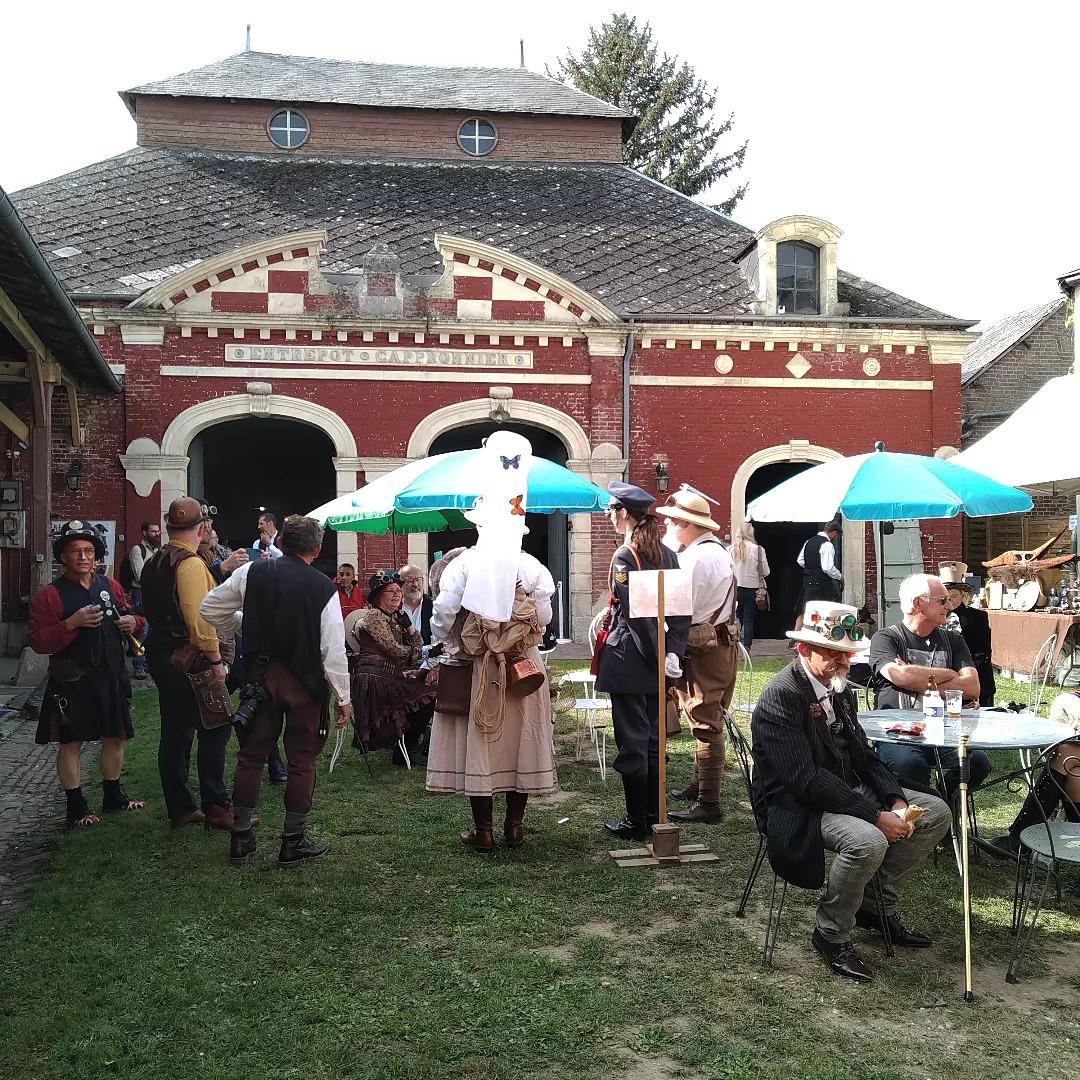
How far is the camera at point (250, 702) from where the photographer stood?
17.0 feet

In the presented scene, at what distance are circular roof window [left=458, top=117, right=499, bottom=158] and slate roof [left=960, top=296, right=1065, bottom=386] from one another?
9823 mm

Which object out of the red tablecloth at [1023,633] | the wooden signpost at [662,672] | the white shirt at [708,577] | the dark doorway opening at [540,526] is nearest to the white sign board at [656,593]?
the wooden signpost at [662,672]

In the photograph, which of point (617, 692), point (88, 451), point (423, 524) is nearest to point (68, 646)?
point (617, 692)

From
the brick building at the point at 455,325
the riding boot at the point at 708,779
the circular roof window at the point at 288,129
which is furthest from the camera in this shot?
the circular roof window at the point at 288,129

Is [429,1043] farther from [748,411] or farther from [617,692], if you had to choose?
[748,411]

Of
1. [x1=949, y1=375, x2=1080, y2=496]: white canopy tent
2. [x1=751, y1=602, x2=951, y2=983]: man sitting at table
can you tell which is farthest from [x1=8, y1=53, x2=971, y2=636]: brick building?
[x1=751, y1=602, x2=951, y2=983]: man sitting at table

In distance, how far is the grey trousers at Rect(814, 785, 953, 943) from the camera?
3908 mm

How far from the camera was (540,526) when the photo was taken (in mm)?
19281

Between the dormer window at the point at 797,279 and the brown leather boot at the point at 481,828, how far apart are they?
12.2 metres

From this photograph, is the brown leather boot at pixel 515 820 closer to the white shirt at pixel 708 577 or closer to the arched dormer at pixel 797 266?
the white shirt at pixel 708 577

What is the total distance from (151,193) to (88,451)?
16.9ft

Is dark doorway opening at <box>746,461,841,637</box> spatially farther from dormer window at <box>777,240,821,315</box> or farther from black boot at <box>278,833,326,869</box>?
black boot at <box>278,833,326,869</box>

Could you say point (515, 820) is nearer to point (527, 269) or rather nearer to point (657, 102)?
point (527, 269)

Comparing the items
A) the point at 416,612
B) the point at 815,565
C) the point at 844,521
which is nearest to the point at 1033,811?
the point at 416,612
